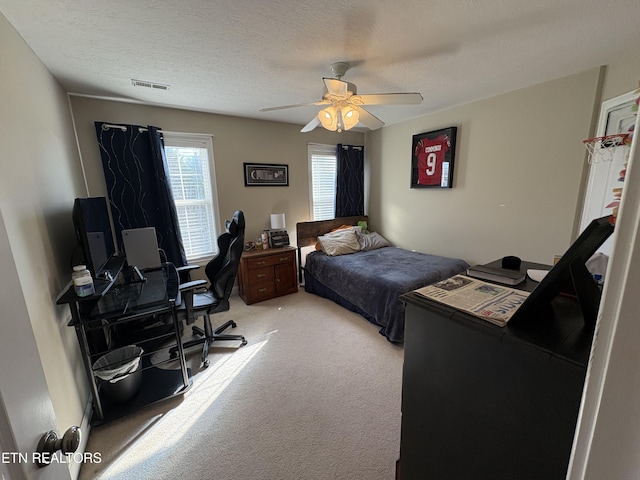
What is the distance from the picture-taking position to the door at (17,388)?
0.46 m

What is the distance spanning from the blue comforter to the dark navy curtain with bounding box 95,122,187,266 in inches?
74.6

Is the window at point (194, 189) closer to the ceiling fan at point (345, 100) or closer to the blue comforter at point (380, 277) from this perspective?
Result: the blue comforter at point (380, 277)

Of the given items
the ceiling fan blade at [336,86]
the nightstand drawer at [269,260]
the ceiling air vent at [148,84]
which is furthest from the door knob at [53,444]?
the nightstand drawer at [269,260]

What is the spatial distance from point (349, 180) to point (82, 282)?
12.2 feet

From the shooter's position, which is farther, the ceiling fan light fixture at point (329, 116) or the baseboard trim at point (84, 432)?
the ceiling fan light fixture at point (329, 116)

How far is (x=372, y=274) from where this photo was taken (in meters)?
2.86

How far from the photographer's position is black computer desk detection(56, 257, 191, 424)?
1.58m

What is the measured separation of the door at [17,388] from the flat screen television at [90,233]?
1.35 meters

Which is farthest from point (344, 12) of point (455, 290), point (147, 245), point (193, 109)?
point (147, 245)

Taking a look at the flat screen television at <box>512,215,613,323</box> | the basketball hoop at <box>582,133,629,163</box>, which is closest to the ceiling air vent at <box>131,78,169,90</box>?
the flat screen television at <box>512,215,613,323</box>

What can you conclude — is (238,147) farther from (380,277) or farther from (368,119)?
(380,277)

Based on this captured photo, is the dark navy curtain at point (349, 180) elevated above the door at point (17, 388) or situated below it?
above

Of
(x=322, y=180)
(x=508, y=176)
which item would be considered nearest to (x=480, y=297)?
(x=508, y=176)

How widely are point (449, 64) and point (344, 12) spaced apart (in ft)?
3.71
